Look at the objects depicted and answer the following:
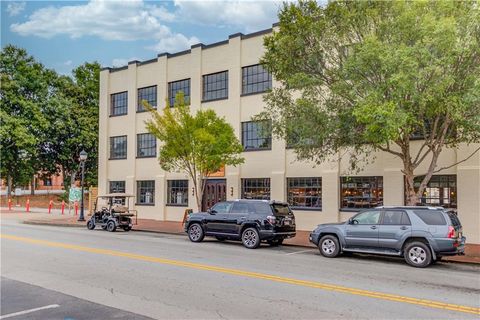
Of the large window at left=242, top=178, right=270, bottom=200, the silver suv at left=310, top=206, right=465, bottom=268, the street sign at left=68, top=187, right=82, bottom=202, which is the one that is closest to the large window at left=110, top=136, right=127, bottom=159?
the street sign at left=68, top=187, right=82, bottom=202

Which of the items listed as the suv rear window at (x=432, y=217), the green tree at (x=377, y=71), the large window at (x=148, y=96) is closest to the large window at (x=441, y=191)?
the green tree at (x=377, y=71)

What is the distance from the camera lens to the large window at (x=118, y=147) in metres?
32.9

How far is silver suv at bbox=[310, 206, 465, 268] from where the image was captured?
12875 mm

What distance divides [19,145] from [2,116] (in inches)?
119

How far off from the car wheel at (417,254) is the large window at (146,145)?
2036cm

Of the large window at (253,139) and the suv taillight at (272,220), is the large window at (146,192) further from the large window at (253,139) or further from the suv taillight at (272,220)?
the suv taillight at (272,220)

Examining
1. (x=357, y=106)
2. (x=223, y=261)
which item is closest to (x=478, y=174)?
(x=357, y=106)

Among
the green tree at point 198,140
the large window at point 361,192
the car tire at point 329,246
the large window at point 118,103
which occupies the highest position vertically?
the large window at point 118,103

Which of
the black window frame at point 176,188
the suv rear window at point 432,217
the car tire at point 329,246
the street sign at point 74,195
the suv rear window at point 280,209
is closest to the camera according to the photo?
the suv rear window at point 432,217

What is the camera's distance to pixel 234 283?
32.9 feet

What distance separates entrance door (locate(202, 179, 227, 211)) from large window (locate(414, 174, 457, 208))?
10.9m

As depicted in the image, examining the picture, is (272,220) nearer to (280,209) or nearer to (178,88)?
(280,209)

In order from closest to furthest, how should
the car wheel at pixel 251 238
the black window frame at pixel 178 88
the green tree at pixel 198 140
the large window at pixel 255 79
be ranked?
the car wheel at pixel 251 238, the green tree at pixel 198 140, the large window at pixel 255 79, the black window frame at pixel 178 88

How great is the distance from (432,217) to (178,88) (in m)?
20.3
